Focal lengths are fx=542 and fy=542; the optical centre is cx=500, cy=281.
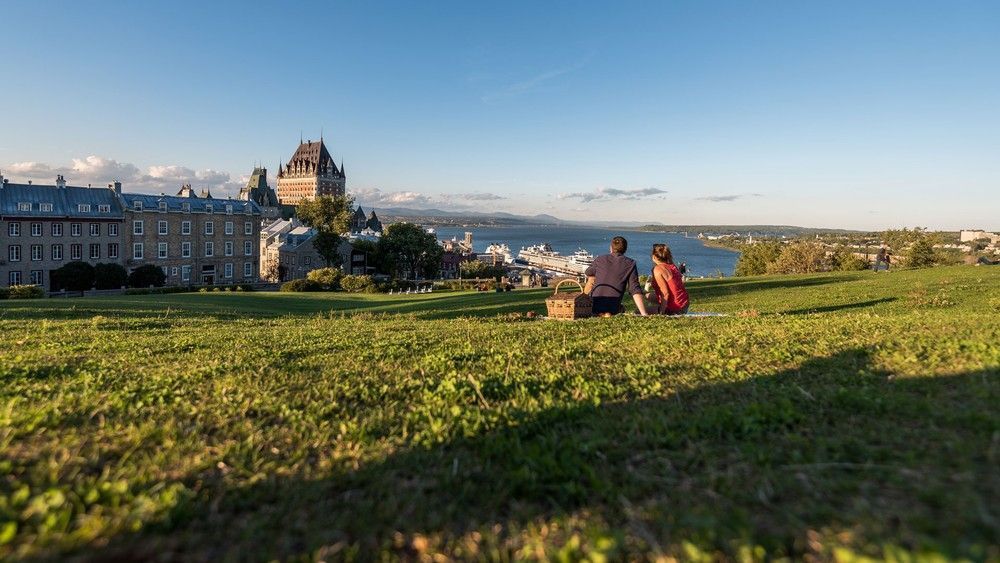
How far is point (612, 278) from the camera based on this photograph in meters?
11.0

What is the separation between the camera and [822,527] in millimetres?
2225

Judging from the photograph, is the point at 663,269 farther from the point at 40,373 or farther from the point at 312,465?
the point at 40,373

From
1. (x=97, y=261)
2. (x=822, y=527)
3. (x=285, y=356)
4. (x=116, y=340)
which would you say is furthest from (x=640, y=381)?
(x=97, y=261)

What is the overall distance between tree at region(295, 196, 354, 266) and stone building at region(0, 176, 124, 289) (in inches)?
826

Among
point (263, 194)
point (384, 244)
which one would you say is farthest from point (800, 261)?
point (263, 194)

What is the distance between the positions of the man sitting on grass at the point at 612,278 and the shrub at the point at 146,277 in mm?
59001

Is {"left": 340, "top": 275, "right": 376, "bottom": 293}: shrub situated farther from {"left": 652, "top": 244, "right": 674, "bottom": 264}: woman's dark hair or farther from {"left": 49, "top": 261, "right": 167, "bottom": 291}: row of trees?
{"left": 652, "top": 244, "right": 674, "bottom": 264}: woman's dark hair

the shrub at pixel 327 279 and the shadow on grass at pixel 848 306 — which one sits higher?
the shadow on grass at pixel 848 306

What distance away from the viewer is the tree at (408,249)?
70562 mm

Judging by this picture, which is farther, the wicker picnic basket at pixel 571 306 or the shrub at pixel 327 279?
the shrub at pixel 327 279

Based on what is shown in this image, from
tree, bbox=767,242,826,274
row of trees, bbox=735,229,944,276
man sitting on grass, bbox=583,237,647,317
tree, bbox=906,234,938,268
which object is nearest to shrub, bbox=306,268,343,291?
row of trees, bbox=735,229,944,276

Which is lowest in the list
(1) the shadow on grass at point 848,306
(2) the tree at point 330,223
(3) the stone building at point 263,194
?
(1) the shadow on grass at point 848,306

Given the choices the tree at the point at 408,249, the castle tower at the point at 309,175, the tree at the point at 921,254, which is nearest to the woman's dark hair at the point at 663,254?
the tree at the point at 921,254

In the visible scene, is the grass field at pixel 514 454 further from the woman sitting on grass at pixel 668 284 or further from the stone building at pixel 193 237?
the stone building at pixel 193 237
